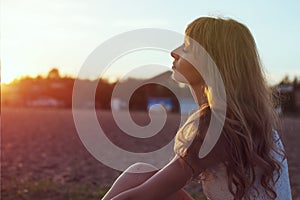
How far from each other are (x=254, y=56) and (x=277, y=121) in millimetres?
296

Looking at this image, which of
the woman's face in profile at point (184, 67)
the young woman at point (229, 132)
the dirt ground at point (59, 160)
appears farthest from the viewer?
the dirt ground at point (59, 160)

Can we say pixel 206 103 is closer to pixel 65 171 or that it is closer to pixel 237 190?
pixel 237 190

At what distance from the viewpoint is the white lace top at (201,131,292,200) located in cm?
206

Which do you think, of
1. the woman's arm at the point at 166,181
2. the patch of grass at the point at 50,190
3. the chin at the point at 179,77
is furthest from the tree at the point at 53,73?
the woman's arm at the point at 166,181

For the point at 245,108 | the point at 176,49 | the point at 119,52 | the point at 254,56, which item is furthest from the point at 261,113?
the point at 119,52

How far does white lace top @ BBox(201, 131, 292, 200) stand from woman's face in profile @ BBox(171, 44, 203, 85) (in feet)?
1.08

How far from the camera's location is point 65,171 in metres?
6.63

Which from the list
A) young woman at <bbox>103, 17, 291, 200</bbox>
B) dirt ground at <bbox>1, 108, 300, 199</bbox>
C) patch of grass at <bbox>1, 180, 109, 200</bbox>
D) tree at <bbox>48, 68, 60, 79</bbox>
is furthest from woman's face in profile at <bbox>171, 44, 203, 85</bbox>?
tree at <bbox>48, 68, 60, 79</bbox>

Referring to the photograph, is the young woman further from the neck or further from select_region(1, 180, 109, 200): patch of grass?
select_region(1, 180, 109, 200): patch of grass

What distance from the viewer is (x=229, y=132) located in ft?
6.40

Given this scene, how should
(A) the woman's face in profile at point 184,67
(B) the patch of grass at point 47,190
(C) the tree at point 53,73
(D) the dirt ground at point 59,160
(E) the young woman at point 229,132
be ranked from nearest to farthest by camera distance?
(E) the young woman at point 229,132 < (A) the woman's face in profile at point 184,67 < (B) the patch of grass at point 47,190 < (D) the dirt ground at point 59,160 < (C) the tree at point 53,73

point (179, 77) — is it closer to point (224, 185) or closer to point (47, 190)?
point (224, 185)

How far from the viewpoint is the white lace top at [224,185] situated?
6.76ft

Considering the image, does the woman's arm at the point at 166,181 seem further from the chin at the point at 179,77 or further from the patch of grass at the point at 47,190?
the patch of grass at the point at 47,190
